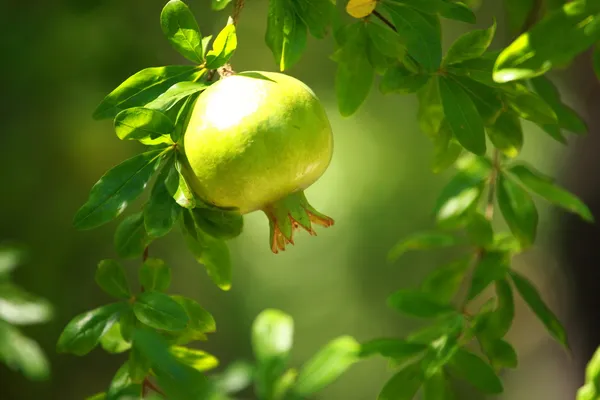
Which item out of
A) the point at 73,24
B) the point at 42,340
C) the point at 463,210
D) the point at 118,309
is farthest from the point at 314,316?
the point at 118,309

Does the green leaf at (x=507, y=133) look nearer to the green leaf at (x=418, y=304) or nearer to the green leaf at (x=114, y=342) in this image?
the green leaf at (x=418, y=304)

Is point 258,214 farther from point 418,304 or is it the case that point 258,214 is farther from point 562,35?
point 562,35

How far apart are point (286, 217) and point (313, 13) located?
24 centimetres

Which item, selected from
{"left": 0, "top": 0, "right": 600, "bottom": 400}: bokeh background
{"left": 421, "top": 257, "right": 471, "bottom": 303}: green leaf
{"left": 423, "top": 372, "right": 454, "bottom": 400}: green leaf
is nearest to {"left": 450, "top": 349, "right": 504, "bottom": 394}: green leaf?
{"left": 423, "top": 372, "right": 454, "bottom": 400}: green leaf

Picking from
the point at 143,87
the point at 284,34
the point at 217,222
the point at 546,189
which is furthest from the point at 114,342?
the point at 546,189

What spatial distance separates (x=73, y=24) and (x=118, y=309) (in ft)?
7.14

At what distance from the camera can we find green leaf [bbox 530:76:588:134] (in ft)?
3.57

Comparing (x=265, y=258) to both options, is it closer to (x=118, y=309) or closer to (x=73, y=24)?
(x=73, y=24)

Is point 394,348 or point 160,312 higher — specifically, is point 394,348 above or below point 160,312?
below

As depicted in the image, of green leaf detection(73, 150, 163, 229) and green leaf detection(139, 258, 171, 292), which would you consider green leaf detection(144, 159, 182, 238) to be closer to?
green leaf detection(73, 150, 163, 229)

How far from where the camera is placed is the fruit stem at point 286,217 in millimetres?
798

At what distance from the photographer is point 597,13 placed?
0.61 metres

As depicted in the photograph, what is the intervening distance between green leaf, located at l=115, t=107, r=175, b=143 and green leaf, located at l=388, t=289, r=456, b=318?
439 millimetres

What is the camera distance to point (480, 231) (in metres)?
1.13
